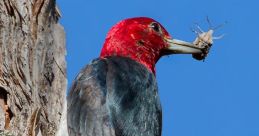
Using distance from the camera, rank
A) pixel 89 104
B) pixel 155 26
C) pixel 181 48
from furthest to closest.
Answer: pixel 155 26 → pixel 181 48 → pixel 89 104

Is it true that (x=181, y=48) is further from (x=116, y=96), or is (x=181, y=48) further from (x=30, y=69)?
(x=30, y=69)

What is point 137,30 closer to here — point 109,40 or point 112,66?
point 109,40

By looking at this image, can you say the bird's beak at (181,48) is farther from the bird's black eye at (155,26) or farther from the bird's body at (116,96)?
the bird's body at (116,96)

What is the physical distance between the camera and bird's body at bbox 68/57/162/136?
17.3ft

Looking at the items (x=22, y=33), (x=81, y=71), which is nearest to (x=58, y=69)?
(x=81, y=71)

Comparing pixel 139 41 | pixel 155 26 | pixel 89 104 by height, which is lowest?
pixel 89 104

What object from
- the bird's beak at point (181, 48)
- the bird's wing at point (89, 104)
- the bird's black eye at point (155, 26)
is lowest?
the bird's wing at point (89, 104)

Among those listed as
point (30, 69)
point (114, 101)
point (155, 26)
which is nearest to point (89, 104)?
point (114, 101)

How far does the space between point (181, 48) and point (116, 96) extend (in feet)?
4.77

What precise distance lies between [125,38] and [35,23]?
117 centimetres

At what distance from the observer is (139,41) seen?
268 inches

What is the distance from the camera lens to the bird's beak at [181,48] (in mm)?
6738

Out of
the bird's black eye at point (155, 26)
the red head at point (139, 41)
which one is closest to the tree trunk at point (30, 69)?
the red head at point (139, 41)

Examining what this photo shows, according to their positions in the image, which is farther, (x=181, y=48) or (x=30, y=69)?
(x=181, y=48)
